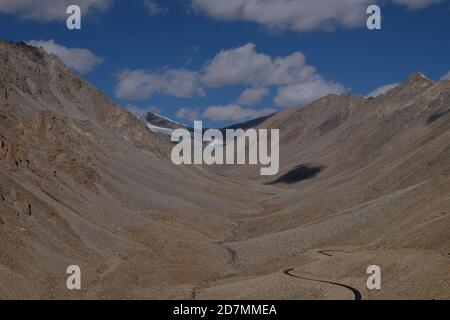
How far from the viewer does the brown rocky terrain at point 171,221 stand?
35031 mm

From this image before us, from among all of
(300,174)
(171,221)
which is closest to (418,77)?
(300,174)

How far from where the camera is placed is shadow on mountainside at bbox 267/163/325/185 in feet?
478

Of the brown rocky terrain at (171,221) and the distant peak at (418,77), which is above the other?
the distant peak at (418,77)

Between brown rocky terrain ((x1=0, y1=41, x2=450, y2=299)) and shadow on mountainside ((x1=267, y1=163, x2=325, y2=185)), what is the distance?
106ft

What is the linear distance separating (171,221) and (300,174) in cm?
8586

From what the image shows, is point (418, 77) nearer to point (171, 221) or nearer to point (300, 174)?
point (300, 174)

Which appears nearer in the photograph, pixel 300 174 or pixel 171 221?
pixel 171 221

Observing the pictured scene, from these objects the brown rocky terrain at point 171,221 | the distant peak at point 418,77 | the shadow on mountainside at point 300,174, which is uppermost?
the distant peak at point 418,77

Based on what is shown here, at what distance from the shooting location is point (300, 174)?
493ft

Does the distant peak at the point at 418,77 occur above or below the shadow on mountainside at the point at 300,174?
above

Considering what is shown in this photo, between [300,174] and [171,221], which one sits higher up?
[300,174]

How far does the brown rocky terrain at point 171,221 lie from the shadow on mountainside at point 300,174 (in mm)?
32293

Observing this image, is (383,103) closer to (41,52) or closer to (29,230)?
(41,52)

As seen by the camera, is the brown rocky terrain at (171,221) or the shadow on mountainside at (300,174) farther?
the shadow on mountainside at (300,174)
